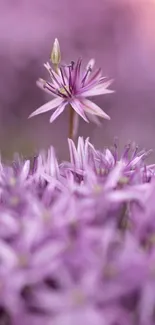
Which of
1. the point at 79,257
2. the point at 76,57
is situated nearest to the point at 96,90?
the point at 79,257

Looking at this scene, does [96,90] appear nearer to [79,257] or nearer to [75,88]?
[75,88]

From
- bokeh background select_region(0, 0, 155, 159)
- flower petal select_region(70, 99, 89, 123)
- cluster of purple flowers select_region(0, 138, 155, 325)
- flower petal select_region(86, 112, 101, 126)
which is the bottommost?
cluster of purple flowers select_region(0, 138, 155, 325)

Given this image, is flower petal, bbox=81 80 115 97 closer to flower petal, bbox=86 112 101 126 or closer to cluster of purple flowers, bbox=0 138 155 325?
flower petal, bbox=86 112 101 126

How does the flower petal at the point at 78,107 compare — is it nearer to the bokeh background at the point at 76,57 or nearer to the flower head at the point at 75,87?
the flower head at the point at 75,87

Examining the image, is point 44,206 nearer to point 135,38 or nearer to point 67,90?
point 67,90

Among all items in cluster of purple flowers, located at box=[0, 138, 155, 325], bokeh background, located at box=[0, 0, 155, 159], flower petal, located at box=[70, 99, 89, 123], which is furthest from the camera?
bokeh background, located at box=[0, 0, 155, 159]

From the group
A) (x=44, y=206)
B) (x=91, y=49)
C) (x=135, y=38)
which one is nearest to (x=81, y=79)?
(x=44, y=206)

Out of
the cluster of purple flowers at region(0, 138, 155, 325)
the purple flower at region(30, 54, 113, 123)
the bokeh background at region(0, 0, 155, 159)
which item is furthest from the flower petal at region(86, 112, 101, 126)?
the bokeh background at region(0, 0, 155, 159)
